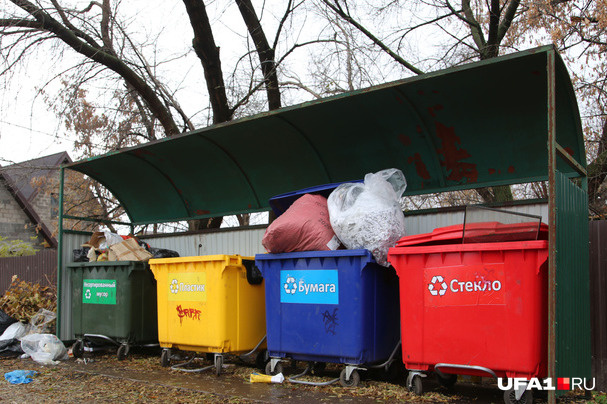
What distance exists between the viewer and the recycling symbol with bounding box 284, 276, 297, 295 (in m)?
5.01

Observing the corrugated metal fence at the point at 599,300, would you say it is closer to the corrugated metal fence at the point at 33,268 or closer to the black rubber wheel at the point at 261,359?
the black rubber wheel at the point at 261,359

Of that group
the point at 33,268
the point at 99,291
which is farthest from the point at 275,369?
the point at 33,268

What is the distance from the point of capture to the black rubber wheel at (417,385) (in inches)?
170

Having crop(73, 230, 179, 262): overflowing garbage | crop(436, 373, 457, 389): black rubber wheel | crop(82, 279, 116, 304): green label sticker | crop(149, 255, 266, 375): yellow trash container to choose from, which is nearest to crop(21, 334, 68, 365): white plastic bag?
crop(82, 279, 116, 304): green label sticker

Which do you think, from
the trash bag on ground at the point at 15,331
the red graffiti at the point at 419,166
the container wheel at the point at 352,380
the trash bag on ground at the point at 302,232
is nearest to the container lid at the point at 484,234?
the trash bag on ground at the point at 302,232

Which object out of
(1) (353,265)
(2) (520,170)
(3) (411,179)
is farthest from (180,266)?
(2) (520,170)

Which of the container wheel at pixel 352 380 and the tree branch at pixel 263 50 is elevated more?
the tree branch at pixel 263 50

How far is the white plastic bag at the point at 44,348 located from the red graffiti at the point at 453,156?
4.79m

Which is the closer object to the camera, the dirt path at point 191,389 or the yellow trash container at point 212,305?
the dirt path at point 191,389

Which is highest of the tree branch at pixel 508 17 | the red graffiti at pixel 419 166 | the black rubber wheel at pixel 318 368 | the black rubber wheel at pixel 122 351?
the tree branch at pixel 508 17

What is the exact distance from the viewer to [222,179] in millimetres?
7277

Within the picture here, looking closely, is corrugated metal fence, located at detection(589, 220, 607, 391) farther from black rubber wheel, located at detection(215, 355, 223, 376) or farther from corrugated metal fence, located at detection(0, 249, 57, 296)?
corrugated metal fence, located at detection(0, 249, 57, 296)

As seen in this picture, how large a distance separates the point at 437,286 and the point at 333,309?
927 mm

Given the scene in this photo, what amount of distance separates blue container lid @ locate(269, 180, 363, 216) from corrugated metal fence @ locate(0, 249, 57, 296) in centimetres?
520
